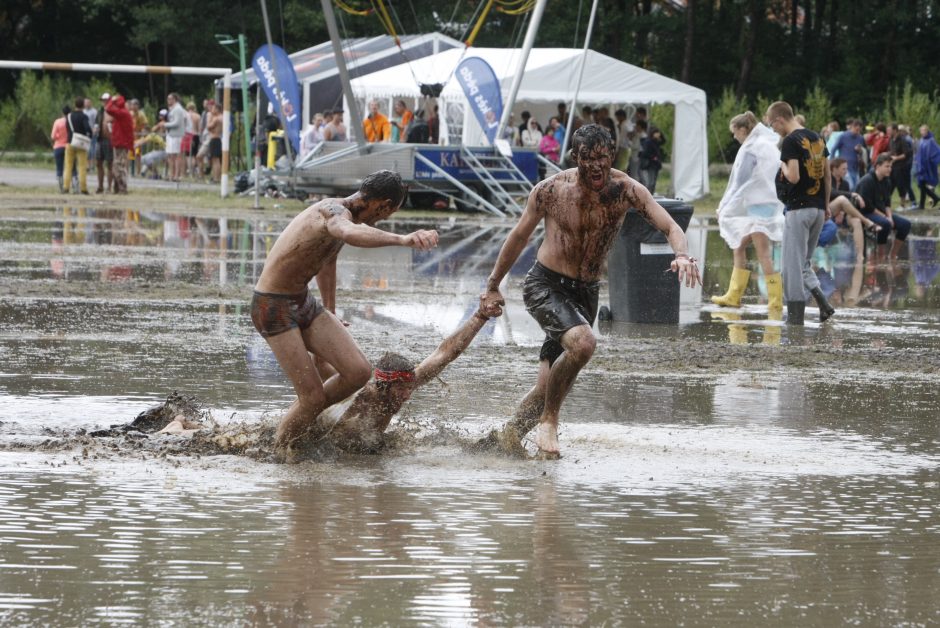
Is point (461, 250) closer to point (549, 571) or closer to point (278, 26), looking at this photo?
point (549, 571)

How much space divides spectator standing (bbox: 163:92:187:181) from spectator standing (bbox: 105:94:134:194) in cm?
404

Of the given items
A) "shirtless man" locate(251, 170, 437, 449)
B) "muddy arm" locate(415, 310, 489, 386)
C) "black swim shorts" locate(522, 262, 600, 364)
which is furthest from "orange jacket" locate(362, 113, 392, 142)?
"shirtless man" locate(251, 170, 437, 449)

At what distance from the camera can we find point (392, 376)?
710 centimetres

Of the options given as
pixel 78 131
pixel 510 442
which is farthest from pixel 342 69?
pixel 510 442

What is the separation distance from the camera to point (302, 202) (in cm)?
3000

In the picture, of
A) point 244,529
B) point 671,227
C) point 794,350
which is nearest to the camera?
point 244,529

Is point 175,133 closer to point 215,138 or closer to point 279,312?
point 215,138

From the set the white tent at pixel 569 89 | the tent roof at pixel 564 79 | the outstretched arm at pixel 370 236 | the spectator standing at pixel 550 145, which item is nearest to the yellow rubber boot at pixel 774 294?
the outstretched arm at pixel 370 236

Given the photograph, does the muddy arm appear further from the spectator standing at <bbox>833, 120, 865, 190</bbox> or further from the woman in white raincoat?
the spectator standing at <bbox>833, 120, 865, 190</bbox>

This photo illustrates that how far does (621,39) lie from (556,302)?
57.1m

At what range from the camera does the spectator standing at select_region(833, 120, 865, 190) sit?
29766 mm

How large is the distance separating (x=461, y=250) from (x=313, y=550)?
15264mm

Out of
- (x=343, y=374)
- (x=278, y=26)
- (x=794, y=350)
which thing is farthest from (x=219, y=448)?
(x=278, y=26)

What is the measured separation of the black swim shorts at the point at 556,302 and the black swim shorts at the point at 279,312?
1140mm
